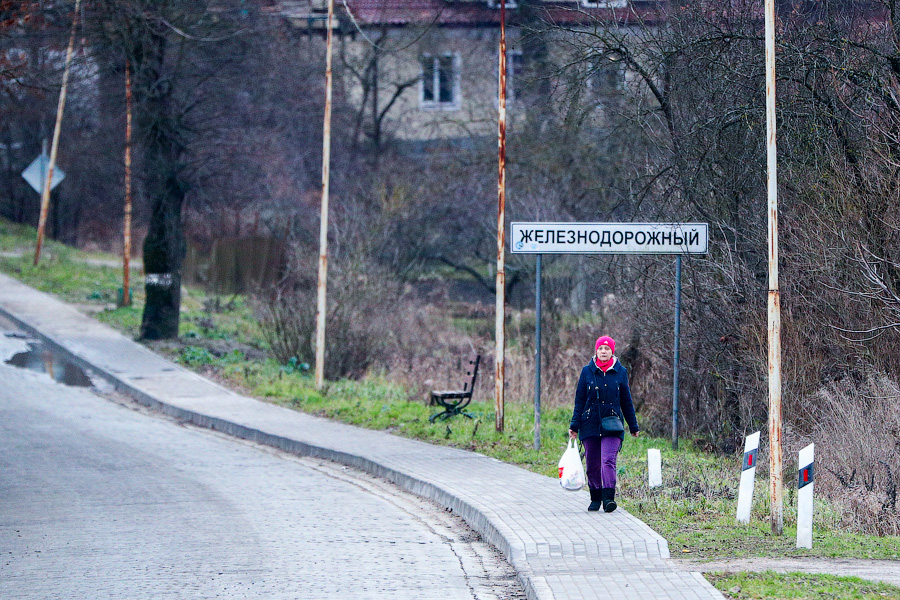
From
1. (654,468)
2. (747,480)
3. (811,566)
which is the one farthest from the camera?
(654,468)

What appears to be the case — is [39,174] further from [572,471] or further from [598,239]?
[572,471]

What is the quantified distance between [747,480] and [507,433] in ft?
17.9

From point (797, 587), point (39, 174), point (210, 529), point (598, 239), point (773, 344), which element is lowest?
point (210, 529)

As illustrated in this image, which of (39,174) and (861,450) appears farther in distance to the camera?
(39,174)

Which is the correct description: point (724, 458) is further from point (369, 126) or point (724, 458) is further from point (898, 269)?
point (369, 126)

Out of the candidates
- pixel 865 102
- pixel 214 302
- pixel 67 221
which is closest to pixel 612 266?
pixel 865 102

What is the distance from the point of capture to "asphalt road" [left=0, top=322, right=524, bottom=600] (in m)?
7.20

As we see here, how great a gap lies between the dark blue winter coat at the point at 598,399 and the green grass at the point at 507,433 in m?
0.85

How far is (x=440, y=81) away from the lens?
37938mm

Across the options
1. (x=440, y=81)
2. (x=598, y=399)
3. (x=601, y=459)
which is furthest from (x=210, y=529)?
(x=440, y=81)

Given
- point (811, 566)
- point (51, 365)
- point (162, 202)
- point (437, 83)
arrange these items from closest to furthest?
point (811, 566), point (51, 365), point (162, 202), point (437, 83)

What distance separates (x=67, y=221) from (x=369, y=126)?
49.5ft

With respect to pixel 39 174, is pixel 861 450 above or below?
below

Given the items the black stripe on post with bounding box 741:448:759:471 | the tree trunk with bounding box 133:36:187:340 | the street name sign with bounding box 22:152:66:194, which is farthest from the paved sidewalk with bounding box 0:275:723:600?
the street name sign with bounding box 22:152:66:194
